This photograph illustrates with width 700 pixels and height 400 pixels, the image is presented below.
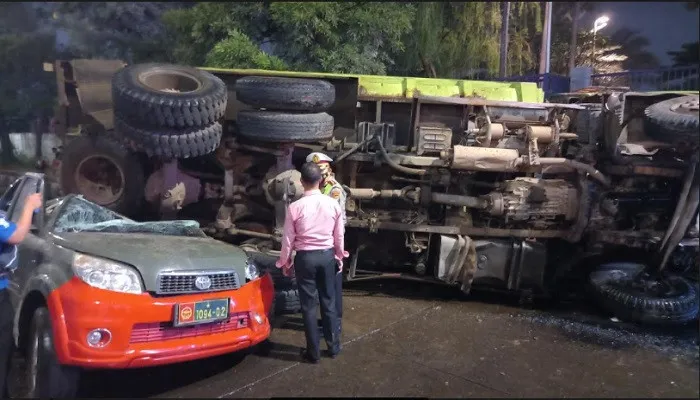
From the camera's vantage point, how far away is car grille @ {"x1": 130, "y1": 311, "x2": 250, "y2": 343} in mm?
3403

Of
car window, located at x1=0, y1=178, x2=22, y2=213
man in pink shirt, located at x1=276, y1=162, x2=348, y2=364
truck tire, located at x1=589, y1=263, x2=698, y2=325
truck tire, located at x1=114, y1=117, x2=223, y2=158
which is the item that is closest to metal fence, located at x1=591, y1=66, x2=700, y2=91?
truck tire, located at x1=589, y1=263, x2=698, y2=325

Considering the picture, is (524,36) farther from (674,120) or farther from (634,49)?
(674,120)

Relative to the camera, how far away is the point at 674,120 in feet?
14.2

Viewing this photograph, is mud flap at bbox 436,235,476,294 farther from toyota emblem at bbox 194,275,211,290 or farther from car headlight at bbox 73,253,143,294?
car headlight at bbox 73,253,143,294

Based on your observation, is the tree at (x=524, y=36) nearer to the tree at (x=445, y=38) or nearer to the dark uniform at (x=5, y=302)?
the tree at (x=445, y=38)

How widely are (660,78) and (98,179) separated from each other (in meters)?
6.91

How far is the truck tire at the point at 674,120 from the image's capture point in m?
4.22

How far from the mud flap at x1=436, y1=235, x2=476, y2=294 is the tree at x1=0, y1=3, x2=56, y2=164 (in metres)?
10.6

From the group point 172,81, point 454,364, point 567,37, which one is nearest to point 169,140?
point 172,81

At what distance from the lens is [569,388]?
12.1ft

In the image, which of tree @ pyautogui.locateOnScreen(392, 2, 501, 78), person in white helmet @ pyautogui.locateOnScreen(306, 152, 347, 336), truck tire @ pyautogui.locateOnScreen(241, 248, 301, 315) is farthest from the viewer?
tree @ pyautogui.locateOnScreen(392, 2, 501, 78)

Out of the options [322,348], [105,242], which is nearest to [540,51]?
[322,348]

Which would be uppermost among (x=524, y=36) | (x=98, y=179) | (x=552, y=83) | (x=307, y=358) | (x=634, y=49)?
(x=524, y=36)

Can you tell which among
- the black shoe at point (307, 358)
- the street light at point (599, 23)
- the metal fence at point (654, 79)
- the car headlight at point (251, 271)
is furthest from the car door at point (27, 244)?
the metal fence at point (654, 79)
